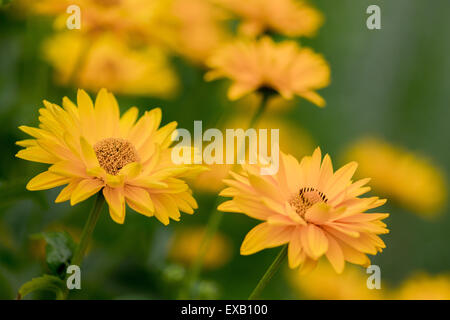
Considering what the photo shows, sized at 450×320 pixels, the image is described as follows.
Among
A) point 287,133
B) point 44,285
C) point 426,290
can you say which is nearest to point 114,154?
point 44,285

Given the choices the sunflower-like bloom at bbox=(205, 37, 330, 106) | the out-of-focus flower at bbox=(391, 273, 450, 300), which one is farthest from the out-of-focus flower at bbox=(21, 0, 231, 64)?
the out-of-focus flower at bbox=(391, 273, 450, 300)

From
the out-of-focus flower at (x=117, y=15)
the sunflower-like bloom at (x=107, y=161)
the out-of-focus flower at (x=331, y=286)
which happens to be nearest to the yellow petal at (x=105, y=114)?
the sunflower-like bloom at (x=107, y=161)

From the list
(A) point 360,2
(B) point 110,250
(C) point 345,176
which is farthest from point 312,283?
(A) point 360,2

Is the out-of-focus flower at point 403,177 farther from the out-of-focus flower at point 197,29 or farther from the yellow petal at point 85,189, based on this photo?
the yellow petal at point 85,189

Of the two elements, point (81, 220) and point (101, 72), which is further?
point (101, 72)

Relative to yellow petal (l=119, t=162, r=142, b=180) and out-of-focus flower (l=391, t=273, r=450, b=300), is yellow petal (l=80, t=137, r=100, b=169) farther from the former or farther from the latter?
out-of-focus flower (l=391, t=273, r=450, b=300)

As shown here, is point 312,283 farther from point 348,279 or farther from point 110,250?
point 110,250
